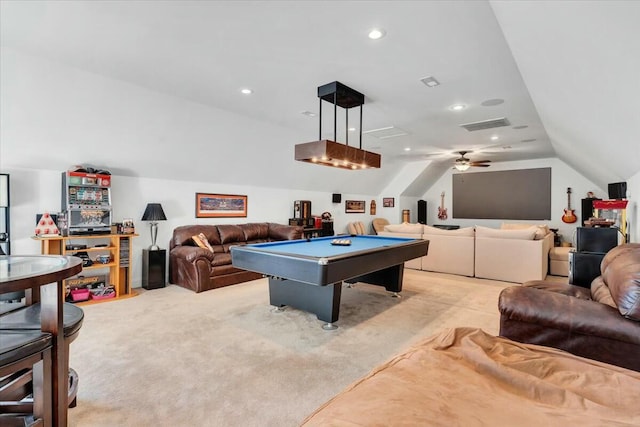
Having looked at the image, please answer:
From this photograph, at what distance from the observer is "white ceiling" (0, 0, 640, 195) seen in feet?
6.34

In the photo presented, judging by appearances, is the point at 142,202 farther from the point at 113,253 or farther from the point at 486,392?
the point at 486,392

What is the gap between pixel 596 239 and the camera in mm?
3660

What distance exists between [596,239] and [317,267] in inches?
132

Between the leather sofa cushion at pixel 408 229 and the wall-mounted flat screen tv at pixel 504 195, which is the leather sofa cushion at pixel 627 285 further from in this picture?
the wall-mounted flat screen tv at pixel 504 195

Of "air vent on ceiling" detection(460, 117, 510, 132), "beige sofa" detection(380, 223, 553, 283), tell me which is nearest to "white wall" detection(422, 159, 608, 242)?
"beige sofa" detection(380, 223, 553, 283)

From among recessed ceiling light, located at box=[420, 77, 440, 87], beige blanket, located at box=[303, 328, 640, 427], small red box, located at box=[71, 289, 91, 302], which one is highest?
recessed ceiling light, located at box=[420, 77, 440, 87]

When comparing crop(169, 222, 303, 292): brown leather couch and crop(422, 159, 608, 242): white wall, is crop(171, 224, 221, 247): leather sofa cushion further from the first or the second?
crop(422, 159, 608, 242): white wall

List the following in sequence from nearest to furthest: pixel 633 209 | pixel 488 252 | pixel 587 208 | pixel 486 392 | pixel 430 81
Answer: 1. pixel 486 392
2. pixel 430 81
3. pixel 633 209
4. pixel 488 252
5. pixel 587 208

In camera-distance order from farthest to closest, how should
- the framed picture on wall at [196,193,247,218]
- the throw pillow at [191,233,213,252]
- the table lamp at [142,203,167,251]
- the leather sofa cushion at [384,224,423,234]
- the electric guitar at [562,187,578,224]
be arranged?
the electric guitar at [562,187,578,224], the leather sofa cushion at [384,224,423,234], the framed picture on wall at [196,193,247,218], the throw pillow at [191,233,213,252], the table lamp at [142,203,167,251]

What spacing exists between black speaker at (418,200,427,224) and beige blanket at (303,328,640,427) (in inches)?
369

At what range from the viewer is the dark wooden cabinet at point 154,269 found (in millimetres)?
4863

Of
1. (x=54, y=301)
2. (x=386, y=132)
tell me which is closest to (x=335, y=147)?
(x=386, y=132)

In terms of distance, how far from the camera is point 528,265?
536 centimetres

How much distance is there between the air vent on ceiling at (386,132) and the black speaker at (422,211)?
16.2ft
